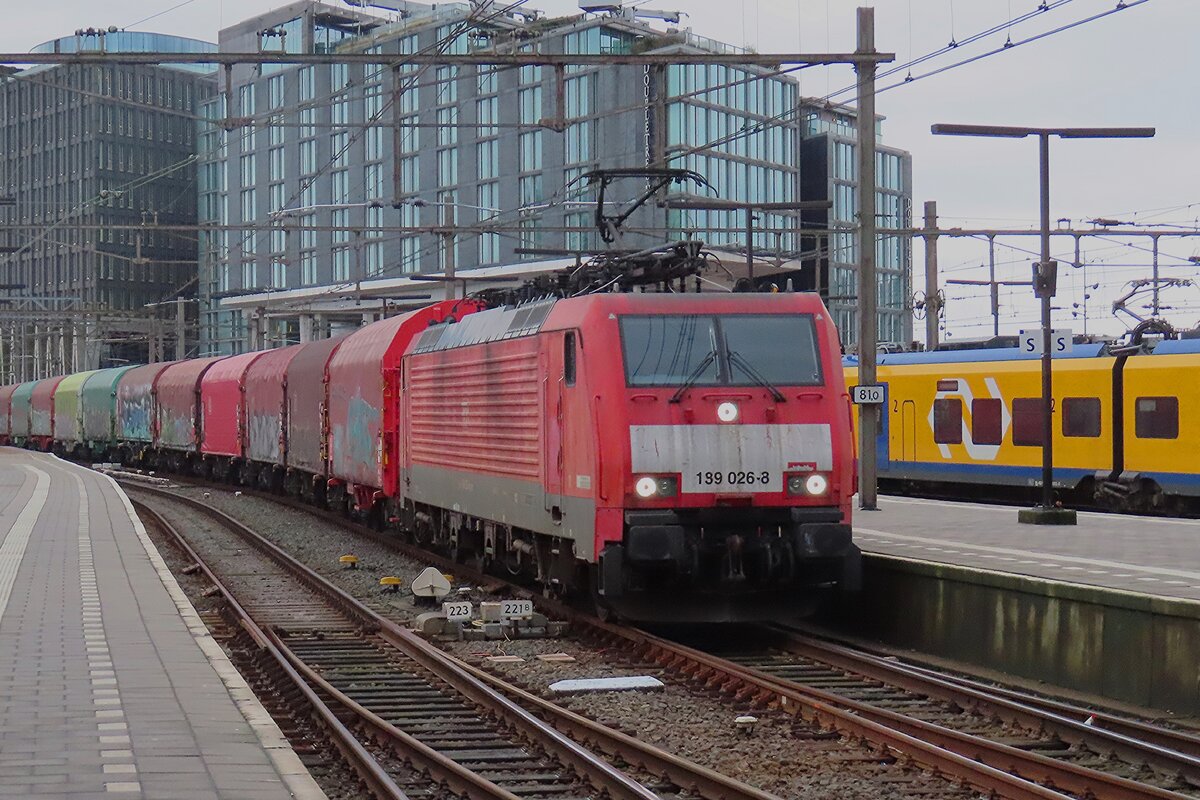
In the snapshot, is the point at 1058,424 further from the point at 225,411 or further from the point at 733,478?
the point at 225,411

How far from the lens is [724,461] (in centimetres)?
1384

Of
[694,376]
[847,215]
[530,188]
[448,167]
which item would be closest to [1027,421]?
[694,376]

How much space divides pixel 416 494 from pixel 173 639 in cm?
903

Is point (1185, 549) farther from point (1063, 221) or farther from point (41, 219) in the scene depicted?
point (41, 219)

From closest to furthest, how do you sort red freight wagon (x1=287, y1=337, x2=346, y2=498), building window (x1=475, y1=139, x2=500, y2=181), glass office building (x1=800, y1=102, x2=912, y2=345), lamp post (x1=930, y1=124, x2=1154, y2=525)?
lamp post (x1=930, y1=124, x2=1154, y2=525) → red freight wagon (x1=287, y1=337, x2=346, y2=498) → building window (x1=475, y1=139, x2=500, y2=181) → glass office building (x1=800, y1=102, x2=912, y2=345)

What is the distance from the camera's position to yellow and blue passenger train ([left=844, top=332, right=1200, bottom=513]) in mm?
24750

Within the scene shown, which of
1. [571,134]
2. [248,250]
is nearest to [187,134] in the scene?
[248,250]

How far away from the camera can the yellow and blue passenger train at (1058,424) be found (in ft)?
81.2

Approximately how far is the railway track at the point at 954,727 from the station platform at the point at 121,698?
140 inches

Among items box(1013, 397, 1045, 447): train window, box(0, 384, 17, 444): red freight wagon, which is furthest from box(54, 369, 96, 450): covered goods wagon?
box(1013, 397, 1045, 447): train window

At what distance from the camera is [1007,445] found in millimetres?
28609

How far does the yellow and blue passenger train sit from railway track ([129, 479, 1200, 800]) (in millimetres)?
12736

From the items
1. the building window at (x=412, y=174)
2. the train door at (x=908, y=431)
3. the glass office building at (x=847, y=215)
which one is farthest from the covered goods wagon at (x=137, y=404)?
the glass office building at (x=847, y=215)

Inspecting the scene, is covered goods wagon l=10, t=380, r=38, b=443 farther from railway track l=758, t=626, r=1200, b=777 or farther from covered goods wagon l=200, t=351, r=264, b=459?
railway track l=758, t=626, r=1200, b=777
